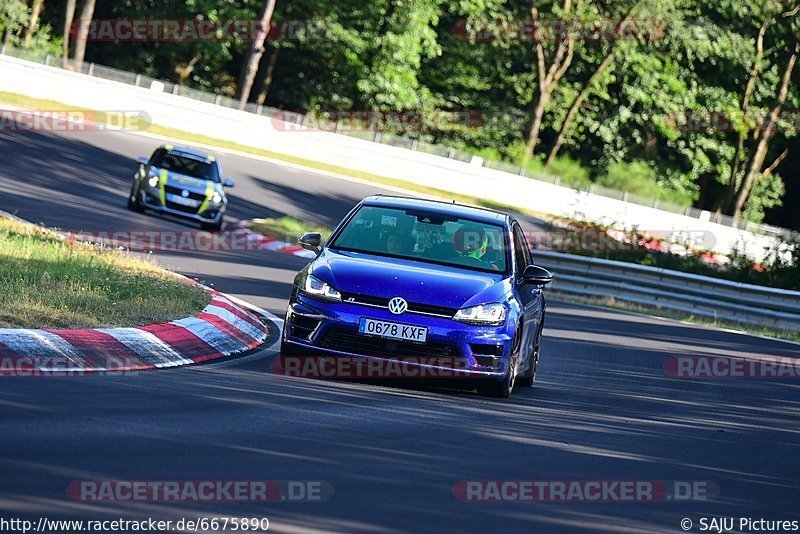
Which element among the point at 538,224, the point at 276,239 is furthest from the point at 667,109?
the point at 276,239

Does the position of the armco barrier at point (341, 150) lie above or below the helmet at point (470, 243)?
below

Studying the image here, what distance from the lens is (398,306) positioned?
32.7 ft

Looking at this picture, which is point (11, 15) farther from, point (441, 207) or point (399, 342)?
point (399, 342)

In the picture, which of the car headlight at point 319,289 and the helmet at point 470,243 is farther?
the helmet at point 470,243

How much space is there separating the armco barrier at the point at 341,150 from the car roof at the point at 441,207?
2899cm

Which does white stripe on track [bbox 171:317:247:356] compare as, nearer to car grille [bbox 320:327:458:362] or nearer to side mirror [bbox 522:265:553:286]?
car grille [bbox 320:327:458:362]

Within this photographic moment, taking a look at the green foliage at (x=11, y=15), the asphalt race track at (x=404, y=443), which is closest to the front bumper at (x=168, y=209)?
the asphalt race track at (x=404, y=443)

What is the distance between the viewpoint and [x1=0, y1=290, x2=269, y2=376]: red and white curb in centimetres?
903

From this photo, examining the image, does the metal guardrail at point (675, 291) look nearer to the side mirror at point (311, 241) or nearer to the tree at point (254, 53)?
the side mirror at point (311, 241)

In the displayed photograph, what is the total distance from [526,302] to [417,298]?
157 cm

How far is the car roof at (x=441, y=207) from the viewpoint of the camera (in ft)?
38.0

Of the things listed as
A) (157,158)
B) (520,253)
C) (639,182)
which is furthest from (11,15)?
(520,253)

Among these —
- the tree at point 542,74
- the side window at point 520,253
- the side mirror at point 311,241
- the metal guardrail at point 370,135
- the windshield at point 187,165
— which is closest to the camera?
the side mirror at point 311,241

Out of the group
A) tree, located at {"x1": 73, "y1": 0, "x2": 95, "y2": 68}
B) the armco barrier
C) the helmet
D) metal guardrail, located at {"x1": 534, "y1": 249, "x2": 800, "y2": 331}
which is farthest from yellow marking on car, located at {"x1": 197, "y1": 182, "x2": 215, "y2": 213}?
tree, located at {"x1": 73, "y1": 0, "x2": 95, "y2": 68}
